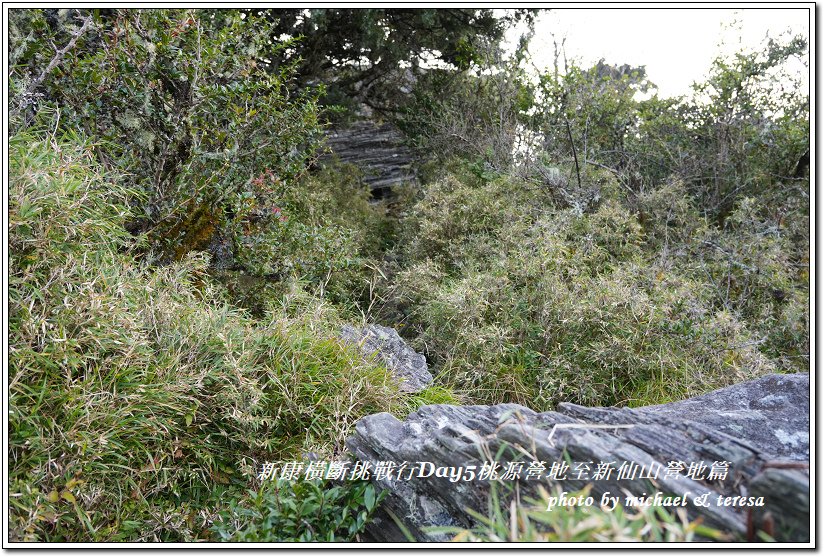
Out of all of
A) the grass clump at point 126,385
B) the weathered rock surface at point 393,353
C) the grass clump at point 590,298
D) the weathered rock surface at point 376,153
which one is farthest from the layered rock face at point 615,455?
the weathered rock surface at point 376,153

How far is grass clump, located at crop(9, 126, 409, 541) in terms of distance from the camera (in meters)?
2.42

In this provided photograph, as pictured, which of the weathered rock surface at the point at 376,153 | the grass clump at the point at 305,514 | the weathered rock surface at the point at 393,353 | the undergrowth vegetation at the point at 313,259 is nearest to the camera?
the grass clump at the point at 305,514

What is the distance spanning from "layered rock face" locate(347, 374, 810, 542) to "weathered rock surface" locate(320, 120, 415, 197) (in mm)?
6357

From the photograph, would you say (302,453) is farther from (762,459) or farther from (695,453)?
(762,459)

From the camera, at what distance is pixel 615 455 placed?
1758 mm

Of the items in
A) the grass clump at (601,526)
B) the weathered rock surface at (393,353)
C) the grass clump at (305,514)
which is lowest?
the grass clump at (305,514)

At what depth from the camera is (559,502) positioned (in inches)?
63.2

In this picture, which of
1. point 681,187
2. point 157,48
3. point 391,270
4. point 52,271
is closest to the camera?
point 52,271

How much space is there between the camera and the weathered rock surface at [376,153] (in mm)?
8562

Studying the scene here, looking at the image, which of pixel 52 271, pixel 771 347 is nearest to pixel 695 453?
pixel 52 271

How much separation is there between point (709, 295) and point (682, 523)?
4.02m

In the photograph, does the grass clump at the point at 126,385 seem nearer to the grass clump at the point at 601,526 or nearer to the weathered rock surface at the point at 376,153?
the grass clump at the point at 601,526

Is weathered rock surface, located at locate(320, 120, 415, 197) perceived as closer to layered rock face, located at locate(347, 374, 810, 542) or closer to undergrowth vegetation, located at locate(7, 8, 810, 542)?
undergrowth vegetation, located at locate(7, 8, 810, 542)

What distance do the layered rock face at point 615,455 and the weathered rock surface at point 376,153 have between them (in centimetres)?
636
